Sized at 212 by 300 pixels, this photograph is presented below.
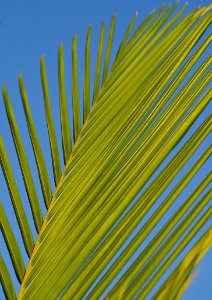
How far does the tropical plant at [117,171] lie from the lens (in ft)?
3.74

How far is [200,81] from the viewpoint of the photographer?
1.55 meters

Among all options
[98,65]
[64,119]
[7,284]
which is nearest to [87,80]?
[98,65]

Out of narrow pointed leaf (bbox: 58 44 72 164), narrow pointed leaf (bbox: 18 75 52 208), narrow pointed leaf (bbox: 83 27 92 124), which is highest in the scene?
narrow pointed leaf (bbox: 83 27 92 124)

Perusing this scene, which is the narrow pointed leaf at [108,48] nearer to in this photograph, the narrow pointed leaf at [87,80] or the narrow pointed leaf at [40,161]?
the narrow pointed leaf at [87,80]

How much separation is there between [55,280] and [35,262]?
13cm

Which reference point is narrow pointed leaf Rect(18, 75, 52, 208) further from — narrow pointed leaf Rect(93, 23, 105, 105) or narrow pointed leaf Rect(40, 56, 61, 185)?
narrow pointed leaf Rect(93, 23, 105, 105)

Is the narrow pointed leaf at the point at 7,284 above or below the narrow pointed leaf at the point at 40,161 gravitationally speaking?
below

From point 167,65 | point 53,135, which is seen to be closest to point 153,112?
point 167,65

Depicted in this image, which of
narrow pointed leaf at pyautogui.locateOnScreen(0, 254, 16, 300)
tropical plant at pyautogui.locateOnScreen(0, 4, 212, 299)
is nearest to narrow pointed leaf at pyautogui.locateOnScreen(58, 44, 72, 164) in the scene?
tropical plant at pyautogui.locateOnScreen(0, 4, 212, 299)

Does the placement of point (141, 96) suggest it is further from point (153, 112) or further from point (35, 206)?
point (35, 206)

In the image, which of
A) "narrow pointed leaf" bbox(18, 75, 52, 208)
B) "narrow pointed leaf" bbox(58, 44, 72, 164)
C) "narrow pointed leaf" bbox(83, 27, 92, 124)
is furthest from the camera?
"narrow pointed leaf" bbox(83, 27, 92, 124)

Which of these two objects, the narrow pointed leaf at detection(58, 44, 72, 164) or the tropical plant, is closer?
the tropical plant

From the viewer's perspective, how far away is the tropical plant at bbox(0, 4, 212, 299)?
114 centimetres

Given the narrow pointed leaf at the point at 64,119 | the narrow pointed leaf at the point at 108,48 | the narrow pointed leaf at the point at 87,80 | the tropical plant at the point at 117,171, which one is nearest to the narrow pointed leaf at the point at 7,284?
the tropical plant at the point at 117,171
